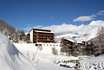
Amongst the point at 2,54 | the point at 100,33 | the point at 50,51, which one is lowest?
the point at 50,51

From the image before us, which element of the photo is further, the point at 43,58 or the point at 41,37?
the point at 41,37

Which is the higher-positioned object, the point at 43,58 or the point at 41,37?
the point at 41,37

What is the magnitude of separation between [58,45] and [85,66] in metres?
38.4

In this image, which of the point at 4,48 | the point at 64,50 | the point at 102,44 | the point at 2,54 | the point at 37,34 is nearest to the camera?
the point at 2,54

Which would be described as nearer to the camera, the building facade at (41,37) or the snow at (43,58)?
the snow at (43,58)

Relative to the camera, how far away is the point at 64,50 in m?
43.7

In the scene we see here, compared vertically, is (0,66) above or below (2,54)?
below

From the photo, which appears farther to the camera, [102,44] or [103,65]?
[102,44]

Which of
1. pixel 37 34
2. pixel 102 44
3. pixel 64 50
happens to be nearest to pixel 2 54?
pixel 102 44

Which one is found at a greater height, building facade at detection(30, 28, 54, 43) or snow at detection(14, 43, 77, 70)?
building facade at detection(30, 28, 54, 43)

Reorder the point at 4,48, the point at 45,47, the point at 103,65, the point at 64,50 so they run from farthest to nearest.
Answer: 1. the point at 45,47
2. the point at 64,50
3. the point at 103,65
4. the point at 4,48

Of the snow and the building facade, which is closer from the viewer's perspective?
the snow

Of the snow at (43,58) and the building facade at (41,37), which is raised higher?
the building facade at (41,37)

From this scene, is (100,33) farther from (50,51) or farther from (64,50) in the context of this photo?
(50,51)
